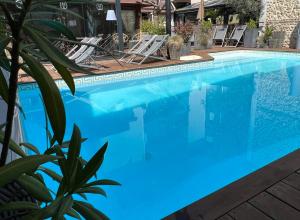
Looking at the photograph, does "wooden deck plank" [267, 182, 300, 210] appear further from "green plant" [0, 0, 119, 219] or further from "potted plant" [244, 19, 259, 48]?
"potted plant" [244, 19, 259, 48]

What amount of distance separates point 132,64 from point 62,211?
7675 mm

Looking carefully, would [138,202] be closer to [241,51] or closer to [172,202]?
[172,202]

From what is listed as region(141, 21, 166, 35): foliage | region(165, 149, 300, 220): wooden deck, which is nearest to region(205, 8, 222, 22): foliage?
region(141, 21, 166, 35): foliage

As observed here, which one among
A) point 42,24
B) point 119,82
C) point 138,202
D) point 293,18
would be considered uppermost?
point 293,18

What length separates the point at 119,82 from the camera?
23.9 feet

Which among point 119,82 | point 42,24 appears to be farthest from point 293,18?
point 42,24

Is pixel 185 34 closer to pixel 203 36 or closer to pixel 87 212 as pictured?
pixel 203 36

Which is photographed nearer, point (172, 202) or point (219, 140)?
point (172, 202)

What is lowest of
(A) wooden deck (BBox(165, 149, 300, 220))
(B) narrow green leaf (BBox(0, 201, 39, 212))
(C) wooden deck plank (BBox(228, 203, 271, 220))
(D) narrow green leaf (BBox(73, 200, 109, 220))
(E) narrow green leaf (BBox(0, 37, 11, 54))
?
(C) wooden deck plank (BBox(228, 203, 271, 220))

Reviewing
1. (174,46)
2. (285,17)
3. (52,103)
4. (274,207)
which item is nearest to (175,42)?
(174,46)

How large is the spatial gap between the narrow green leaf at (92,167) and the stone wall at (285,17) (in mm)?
13251

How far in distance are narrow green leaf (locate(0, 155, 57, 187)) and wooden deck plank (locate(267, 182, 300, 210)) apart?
4.94 ft

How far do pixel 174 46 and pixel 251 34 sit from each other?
5675mm

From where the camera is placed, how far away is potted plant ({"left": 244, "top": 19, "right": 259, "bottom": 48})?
41.2 ft
